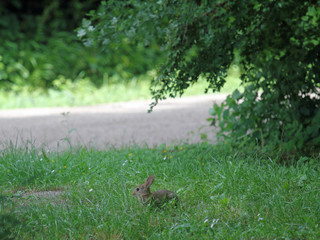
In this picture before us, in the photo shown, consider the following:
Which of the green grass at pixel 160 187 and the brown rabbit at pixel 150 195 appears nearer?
the green grass at pixel 160 187

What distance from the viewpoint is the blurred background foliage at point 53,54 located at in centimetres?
1073

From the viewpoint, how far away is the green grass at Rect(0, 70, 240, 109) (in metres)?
9.35

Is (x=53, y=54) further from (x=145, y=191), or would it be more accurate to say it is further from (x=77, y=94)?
(x=145, y=191)

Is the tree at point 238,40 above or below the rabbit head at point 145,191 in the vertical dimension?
above

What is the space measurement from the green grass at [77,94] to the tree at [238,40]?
16.4 ft

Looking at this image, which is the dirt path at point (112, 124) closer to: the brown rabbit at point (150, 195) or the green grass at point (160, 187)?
the green grass at point (160, 187)

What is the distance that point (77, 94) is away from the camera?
1002cm

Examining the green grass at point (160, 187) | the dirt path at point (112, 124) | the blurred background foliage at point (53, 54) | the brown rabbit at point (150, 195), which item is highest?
the blurred background foliage at point (53, 54)

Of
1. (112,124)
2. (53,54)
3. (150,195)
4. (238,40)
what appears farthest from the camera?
(53,54)

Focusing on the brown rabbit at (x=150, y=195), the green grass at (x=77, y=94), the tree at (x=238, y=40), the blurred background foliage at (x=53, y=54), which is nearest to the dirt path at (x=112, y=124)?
the green grass at (x=77, y=94)

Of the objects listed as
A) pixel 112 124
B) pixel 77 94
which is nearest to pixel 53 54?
pixel 77 94

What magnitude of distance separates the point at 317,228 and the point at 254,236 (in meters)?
0.36

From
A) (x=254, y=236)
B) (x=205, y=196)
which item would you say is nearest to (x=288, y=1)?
(x=205, y=196)

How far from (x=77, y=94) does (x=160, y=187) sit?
21.8 feet
